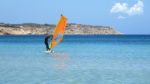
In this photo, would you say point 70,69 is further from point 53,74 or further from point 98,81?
point 98,81

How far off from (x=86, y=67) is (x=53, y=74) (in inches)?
131

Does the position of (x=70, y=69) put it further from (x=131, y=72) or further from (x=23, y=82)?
(x=23, y=82)

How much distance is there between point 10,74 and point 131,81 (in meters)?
4.87

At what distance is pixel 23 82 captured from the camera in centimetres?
1538

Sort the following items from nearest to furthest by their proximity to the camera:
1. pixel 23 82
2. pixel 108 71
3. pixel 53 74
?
pixel 23 82
pixel 53 74
pixel 108 71

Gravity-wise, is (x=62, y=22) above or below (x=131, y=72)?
above

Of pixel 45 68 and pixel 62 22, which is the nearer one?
pixel 45 68

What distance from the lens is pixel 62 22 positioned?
3369 centimetres

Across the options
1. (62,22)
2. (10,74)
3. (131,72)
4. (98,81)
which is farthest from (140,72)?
(62,22)

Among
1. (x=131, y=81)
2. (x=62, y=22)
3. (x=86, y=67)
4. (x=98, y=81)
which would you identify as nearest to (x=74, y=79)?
(x=98, y=81)

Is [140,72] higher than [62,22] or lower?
lower

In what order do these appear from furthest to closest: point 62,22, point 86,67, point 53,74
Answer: point 62,22, point 86,67, point 53,74

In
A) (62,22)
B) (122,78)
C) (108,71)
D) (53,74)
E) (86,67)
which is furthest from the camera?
(62,22)

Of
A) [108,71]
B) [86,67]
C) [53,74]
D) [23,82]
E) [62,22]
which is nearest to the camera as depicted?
[23,82]
